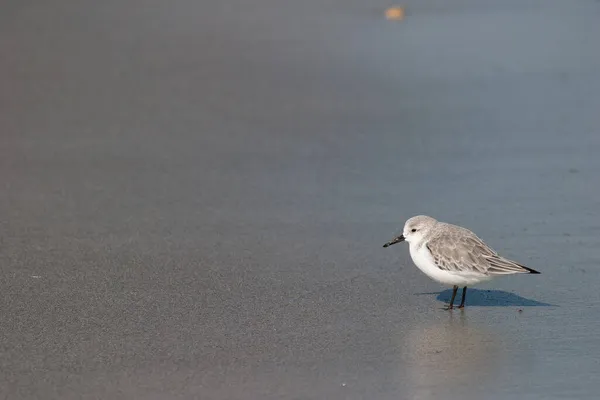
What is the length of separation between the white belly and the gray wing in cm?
2

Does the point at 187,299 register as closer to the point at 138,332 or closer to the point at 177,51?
the point at 138,332

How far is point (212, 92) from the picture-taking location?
9406 millimetres

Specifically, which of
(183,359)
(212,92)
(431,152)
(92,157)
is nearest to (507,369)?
(183,359)

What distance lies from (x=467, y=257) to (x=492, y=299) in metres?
0.34

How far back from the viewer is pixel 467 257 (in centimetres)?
532

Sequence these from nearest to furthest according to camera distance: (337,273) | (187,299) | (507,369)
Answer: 1. (507,369)
2. (187,299)
3. (337,273)

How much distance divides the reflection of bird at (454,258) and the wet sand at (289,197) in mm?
167

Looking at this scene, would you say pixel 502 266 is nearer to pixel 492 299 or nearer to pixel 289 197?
pixel 492 299

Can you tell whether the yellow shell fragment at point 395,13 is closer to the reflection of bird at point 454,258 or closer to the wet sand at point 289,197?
the wet sand at point 289,197

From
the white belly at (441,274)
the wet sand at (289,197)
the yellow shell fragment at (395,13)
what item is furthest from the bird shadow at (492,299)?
the yellow shell fragment at (395,13)

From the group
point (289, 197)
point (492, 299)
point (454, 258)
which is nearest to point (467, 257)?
point (454, 258)

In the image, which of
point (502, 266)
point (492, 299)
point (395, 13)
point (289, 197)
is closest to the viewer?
point (502, 266)

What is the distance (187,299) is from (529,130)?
155 inches

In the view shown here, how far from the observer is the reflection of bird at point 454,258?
5281mm
